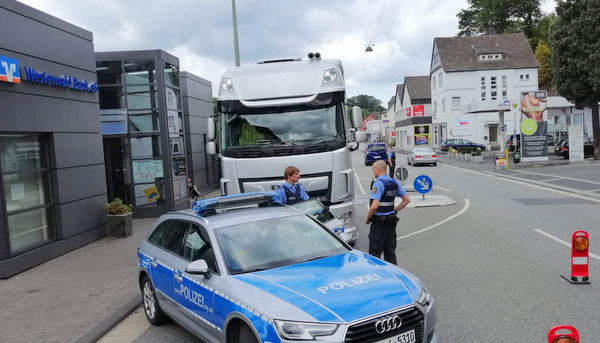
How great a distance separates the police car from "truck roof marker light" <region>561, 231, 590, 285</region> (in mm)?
3298

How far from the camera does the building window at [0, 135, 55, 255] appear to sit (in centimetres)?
945

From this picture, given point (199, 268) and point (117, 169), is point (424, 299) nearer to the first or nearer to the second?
point (199, 268)

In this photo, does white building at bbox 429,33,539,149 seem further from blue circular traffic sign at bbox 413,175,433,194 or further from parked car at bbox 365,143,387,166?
blue circular traffic sign at bbox 413,175,433,194

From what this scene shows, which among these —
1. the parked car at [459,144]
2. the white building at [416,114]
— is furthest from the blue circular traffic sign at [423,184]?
the white building at [416,114]

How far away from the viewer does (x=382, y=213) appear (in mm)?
6742

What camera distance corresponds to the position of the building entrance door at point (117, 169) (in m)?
16.1

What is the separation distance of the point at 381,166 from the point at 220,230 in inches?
104

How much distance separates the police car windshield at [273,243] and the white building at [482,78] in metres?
53.3

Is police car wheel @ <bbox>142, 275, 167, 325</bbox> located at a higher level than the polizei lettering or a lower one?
lower

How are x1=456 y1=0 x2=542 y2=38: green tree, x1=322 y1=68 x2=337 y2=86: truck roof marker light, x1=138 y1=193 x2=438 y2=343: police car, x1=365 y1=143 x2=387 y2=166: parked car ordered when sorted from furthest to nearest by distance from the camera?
x1=456 y1=0 x2=542 y2=38: green tree, x1=365 y1=143 x2=387 y2=166: parked car, x1=322 y1=68 x2=337 y2=86: truck roof marker light, x1=138 y1=193 x2=438 y2=343: police car

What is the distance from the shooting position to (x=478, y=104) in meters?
41.1

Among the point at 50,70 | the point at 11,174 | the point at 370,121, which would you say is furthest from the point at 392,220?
the point at 370,121

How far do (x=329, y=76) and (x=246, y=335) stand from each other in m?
6.44

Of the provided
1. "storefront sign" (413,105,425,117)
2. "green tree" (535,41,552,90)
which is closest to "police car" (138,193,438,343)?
"storefront sign" (413,105,425,117)
